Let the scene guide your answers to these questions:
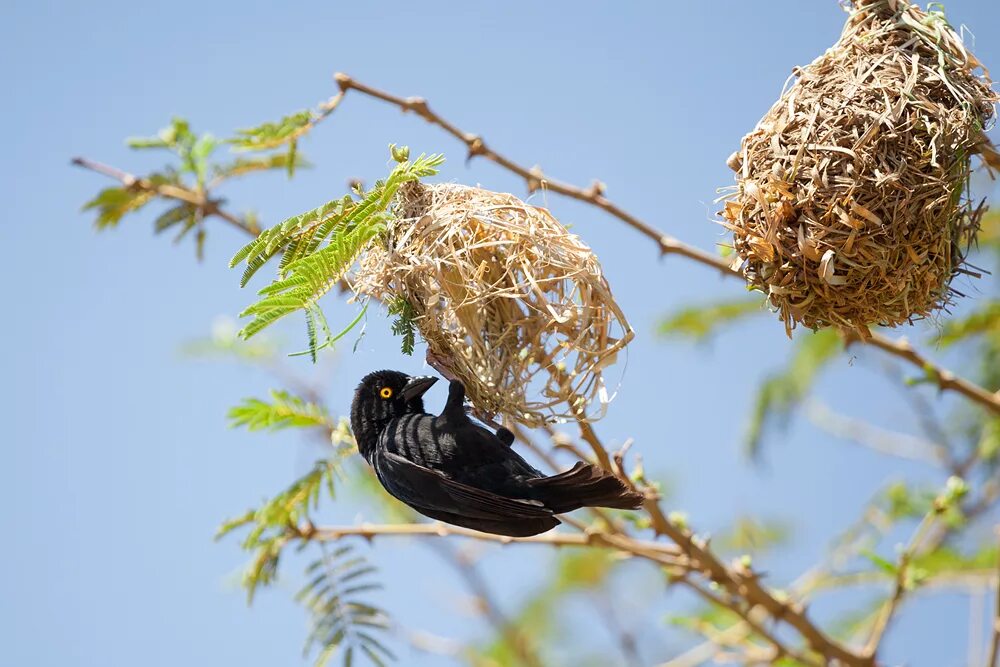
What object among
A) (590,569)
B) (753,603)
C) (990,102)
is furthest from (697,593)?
(590,569)

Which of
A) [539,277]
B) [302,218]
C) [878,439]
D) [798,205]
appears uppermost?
[878,439]

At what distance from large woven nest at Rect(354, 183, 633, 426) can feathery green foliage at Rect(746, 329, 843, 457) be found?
2.72 metres

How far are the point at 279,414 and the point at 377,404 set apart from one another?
539mm

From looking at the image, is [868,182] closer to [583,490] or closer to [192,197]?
[583,490]

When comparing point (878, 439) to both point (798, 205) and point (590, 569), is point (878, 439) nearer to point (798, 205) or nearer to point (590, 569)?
point (590, 569)

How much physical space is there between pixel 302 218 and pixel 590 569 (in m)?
4.58

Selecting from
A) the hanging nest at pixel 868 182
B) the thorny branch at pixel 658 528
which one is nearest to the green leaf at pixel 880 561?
the thorny branch at pixel 658 528

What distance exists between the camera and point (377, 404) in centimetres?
327

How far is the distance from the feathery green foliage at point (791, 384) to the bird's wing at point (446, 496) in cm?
292

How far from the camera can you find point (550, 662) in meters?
6.62

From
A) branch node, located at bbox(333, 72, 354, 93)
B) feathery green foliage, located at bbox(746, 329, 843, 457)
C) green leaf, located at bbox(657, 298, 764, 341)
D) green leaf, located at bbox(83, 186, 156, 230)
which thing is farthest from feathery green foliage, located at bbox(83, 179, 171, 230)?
feathery green foliage, located at bbox(746, 329, 843, 457)

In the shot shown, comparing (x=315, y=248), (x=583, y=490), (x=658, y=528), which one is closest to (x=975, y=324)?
(x=658, y=528)

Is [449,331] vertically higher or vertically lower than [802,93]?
lower

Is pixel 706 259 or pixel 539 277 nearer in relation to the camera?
pixel 539 277
